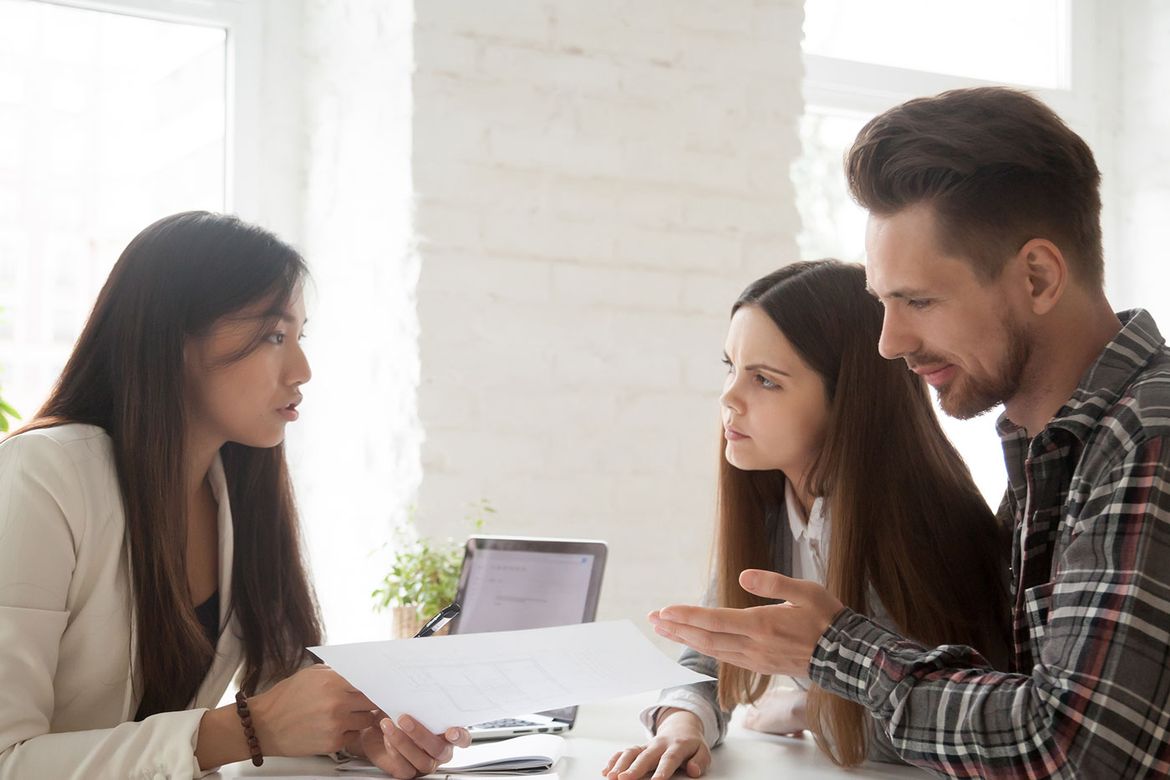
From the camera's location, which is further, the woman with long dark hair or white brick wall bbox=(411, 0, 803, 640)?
white brick wall bbox=(411, 0, 803, 640)

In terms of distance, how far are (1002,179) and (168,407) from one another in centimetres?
98

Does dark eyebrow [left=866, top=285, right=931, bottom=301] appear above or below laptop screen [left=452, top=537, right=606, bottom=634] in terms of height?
above

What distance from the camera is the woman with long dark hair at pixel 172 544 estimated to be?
1.25m

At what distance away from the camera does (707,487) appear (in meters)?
2.58

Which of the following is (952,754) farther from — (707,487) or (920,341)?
(707,487)

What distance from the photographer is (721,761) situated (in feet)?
4.50

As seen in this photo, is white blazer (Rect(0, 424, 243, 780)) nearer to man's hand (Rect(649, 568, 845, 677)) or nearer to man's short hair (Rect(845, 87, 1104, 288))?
man's hand (Rect(649, 568, 845, 677))

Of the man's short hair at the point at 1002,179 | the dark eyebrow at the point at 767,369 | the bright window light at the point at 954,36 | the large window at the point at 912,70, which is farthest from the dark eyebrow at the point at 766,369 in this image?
the bright window light at the point at 954,36

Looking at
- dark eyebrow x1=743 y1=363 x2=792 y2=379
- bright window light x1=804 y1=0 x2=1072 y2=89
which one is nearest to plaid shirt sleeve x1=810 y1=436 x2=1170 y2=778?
dark eyebrow x1=743 y1=363 x2=792 y2=379

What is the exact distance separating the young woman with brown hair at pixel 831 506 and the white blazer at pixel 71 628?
498 millimetres

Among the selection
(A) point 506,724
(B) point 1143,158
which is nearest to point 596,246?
(A) point 506,724

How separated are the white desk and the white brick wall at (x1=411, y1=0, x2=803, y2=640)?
0.90m

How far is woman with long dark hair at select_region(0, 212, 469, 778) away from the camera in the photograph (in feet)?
4.10

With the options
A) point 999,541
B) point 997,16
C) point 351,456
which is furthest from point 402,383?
point 997,16
